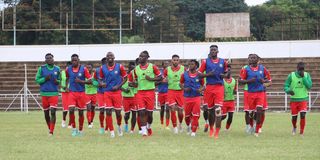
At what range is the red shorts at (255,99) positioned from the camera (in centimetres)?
2322

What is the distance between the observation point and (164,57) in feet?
178

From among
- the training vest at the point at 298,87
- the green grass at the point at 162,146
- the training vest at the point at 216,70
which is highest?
the training vest at the point at 216,70

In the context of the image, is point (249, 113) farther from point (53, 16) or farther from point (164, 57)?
point (53, 16)

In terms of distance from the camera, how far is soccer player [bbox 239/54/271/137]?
23.1 metres

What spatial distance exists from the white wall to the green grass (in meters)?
29.4

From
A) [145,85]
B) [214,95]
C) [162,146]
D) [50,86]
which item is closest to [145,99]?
[145,85]

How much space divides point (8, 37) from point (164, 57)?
22.2 m

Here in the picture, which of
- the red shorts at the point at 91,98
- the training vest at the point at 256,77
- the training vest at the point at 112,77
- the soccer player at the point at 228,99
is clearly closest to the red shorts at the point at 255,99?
the training vest at the point at 256,77

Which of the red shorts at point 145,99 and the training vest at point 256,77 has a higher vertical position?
the training vest at point 256,77

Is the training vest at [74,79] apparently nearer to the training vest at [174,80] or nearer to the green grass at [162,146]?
the green grass at [162,146]

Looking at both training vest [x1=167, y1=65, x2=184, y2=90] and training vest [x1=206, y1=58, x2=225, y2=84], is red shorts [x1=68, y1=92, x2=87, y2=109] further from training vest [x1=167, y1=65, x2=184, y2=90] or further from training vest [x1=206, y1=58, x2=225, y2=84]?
training vest [x1=206, y1=58, x2=225, y2=84]

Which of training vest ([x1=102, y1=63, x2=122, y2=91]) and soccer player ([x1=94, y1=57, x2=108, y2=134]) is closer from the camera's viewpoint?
training vest ([x1=102, y1=63, x2=122, y2=91])

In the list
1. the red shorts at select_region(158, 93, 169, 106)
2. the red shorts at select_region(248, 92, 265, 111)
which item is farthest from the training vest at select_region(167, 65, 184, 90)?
the red shorts at select_region(248, 92, 265, 111)

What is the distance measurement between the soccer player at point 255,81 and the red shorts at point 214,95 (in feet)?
4.25
